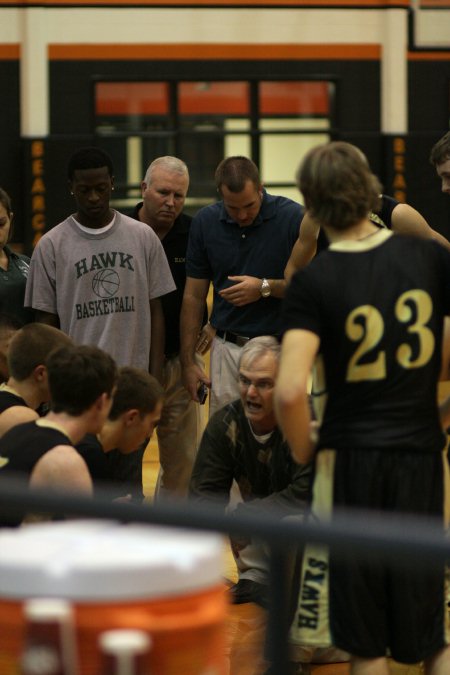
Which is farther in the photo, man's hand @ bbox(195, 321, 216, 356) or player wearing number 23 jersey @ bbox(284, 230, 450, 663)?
man's hand @ bbox(195, 321, 216, 356)

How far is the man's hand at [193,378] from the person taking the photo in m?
5.24

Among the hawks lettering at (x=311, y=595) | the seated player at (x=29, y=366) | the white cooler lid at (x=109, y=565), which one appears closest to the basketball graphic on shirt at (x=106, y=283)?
the seated player at (x=29, y=366)

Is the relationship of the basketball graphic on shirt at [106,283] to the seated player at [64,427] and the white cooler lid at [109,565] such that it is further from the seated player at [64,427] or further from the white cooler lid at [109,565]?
the white cooler lid at [109,565]

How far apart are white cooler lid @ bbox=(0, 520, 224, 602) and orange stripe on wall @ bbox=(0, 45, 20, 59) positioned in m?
15.1

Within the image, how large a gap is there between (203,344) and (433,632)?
2.58 meters

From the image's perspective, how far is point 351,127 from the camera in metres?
17.2

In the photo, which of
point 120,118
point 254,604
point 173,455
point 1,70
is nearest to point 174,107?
point 120,118

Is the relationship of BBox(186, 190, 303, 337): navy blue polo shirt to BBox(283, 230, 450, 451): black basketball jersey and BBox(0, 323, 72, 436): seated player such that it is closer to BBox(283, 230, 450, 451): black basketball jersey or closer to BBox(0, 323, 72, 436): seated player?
BBox(0, 323, 72, 436): seated player

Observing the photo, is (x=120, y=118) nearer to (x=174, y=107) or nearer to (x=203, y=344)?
(x=174, y=107)

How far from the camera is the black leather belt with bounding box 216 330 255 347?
509 cm

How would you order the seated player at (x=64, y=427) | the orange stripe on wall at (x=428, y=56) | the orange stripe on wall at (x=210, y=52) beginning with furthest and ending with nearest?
the orange stripe on wall at (x=428, y=56) < the orange stripe on wall at (x=210, y=52) < the seated player at (x=64, y=427)

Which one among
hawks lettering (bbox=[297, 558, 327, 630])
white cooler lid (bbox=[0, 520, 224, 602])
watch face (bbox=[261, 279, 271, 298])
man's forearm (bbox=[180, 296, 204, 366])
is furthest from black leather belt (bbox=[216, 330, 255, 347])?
white cooler lid (bbox=[0, 520, 224, 602])

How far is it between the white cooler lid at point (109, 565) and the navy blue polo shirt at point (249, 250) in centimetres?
330

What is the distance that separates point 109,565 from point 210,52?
51.0 feet
